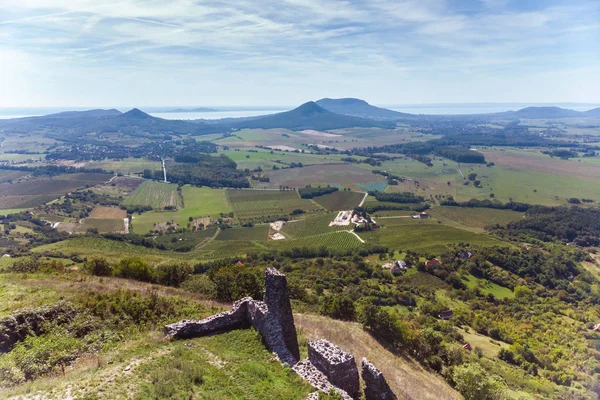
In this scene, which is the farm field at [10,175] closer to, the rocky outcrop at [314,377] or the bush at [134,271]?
the bush at [134,271]

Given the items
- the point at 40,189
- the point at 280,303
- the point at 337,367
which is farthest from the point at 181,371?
the point at 40,189

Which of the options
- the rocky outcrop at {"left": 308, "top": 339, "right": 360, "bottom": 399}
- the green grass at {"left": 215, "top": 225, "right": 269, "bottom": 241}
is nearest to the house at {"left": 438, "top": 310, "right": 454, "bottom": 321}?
the rocky outcrop at {"left": 308, "top": 339, "right": 360, "bottom": 399}

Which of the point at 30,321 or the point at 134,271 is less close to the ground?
the point at 30,321

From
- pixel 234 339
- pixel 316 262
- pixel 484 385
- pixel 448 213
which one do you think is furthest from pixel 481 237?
pixel 234 339

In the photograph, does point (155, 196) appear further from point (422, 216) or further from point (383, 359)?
point (383, 359)

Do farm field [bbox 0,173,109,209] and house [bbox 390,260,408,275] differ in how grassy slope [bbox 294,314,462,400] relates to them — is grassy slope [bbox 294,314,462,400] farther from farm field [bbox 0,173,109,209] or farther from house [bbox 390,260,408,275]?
farm field [bbox 0,173,109,209]

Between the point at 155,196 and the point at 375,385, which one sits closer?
the point at 375,385
